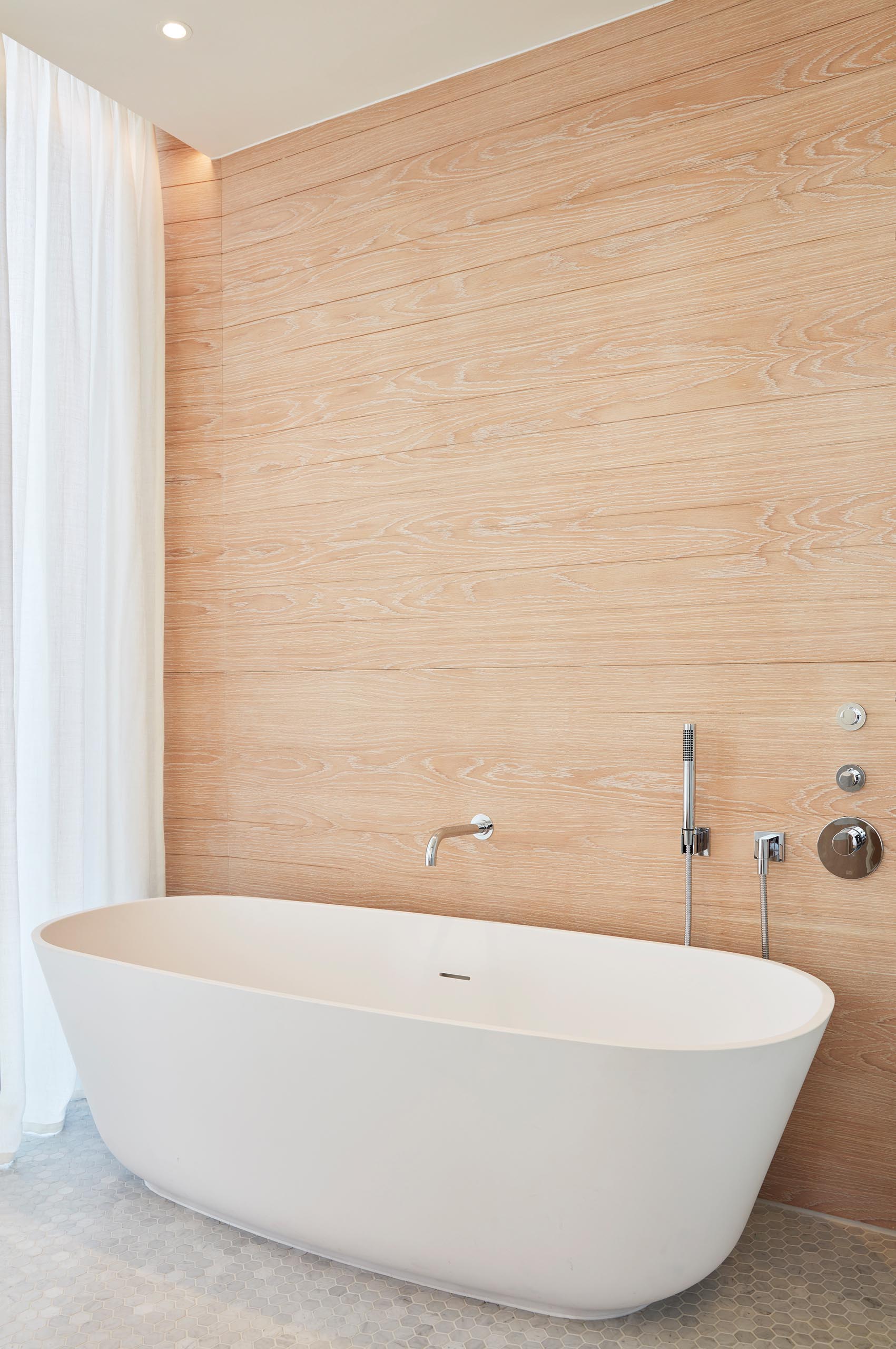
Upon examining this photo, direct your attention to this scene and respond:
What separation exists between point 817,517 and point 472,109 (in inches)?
58.9

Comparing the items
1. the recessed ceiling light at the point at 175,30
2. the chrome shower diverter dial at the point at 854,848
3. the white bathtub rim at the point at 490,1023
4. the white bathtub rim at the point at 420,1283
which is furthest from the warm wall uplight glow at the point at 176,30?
the chrome shower diverter dial at the point at 854,848

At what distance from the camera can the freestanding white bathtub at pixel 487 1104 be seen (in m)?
1.56

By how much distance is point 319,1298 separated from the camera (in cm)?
181

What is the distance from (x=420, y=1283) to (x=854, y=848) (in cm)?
125

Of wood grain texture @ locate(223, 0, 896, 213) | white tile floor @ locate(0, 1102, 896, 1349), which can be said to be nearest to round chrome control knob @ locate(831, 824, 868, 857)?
white tile floor @ locate(0, 1102, 896, 1349)

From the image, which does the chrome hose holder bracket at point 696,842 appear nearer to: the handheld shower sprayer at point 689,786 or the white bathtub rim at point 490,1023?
the handheld shower sprayer at point 689,786

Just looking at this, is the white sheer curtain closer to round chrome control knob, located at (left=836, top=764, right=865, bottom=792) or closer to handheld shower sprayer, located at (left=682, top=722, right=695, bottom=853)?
handheld shower sprayer, located at (left=682, top=722, right=695, bottom=853)

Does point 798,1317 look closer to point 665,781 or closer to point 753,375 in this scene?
point 665,781

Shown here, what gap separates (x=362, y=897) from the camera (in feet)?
8.93

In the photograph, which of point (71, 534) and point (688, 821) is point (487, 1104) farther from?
point (71, 534)

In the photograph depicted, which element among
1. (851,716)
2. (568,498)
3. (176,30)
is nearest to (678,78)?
(568,498)

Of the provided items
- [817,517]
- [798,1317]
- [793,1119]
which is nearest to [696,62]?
[817,517]

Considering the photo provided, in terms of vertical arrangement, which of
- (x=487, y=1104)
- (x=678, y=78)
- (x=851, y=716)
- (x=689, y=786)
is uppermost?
(x=678, y=78)

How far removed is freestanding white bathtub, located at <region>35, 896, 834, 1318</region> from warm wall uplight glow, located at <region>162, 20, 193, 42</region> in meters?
2.28
